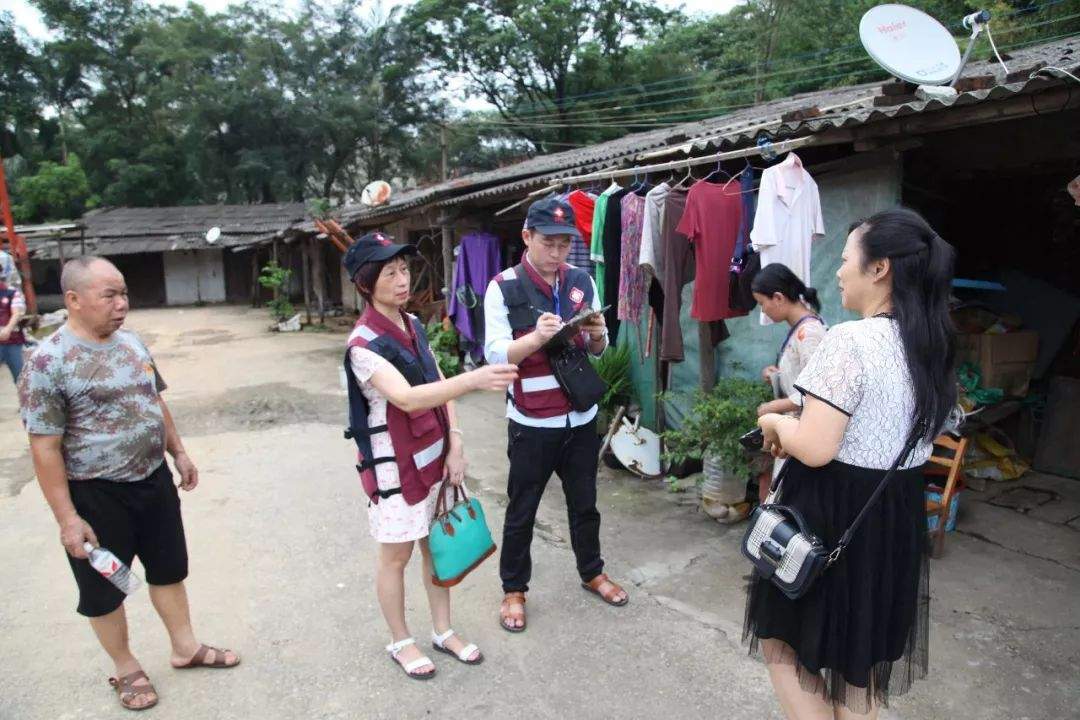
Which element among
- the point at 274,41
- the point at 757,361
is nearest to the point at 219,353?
the point at 757,361

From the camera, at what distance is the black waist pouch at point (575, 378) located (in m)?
3.01

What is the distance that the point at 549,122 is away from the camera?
26297 mm

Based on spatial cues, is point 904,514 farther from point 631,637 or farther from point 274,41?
point 274,41

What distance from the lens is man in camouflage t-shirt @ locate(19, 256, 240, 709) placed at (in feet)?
7.79

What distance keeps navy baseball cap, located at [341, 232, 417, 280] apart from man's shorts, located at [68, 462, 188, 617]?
1159 millimetres

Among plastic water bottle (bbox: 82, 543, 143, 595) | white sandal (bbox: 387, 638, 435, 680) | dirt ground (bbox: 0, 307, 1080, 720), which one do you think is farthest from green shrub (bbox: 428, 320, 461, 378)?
plastic water bottle (bbox: 82, 543, 143, 595)

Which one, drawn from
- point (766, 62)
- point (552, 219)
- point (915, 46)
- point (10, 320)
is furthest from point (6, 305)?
point (766, 62)

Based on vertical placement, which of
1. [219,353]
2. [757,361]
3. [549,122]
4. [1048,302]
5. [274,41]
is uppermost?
[274,41]

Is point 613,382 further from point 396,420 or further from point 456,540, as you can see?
point 396,420

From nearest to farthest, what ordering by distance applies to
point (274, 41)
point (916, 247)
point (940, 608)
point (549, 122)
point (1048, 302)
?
point (916, 247), point (940, 608), point (1048, 302), point (549, 122), point (274, 41)

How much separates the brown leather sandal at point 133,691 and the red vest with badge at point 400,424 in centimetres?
118

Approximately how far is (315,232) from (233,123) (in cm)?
1464

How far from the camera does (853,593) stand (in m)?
1.79

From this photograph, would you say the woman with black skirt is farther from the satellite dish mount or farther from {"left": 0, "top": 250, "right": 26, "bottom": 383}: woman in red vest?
{"left": 0, "top": 250, "right": 26, "bottom": 383}: woman in red vest
